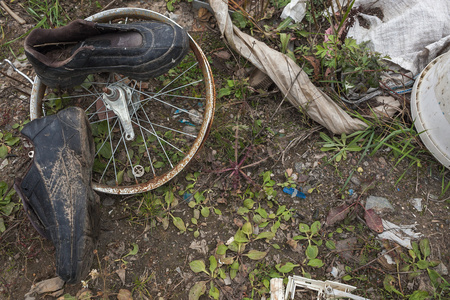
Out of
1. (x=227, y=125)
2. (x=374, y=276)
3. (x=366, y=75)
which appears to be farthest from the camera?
(x=227, y=125)

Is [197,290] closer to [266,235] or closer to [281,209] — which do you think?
[266,235]

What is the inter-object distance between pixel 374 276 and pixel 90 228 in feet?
5.67

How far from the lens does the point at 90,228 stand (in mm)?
1842

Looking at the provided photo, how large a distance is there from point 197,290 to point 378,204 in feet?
4.20

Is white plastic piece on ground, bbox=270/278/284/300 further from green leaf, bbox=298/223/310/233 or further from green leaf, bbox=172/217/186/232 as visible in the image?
green leaf, bbox=172/217/186/232

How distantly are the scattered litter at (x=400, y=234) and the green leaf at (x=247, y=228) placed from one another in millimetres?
816

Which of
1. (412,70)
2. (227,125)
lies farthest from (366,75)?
(227,125)

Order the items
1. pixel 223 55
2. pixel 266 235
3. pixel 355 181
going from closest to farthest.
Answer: pixel 266 235 < pixel 355 181 < pixel 223 55

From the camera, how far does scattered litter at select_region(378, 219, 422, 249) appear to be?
78.5 inches

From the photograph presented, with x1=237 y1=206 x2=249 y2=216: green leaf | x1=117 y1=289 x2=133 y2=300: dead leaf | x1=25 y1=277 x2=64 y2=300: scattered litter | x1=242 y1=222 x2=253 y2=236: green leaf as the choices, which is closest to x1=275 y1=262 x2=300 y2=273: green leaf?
x1=242 y1=222 x2=253 y2=236: green leaf

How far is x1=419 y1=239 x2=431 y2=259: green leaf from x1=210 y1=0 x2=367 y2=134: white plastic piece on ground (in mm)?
810

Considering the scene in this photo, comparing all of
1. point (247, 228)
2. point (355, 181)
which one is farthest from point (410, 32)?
point (247, 228)

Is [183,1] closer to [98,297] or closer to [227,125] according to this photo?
[227,125]

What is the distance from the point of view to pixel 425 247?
1.96 m
